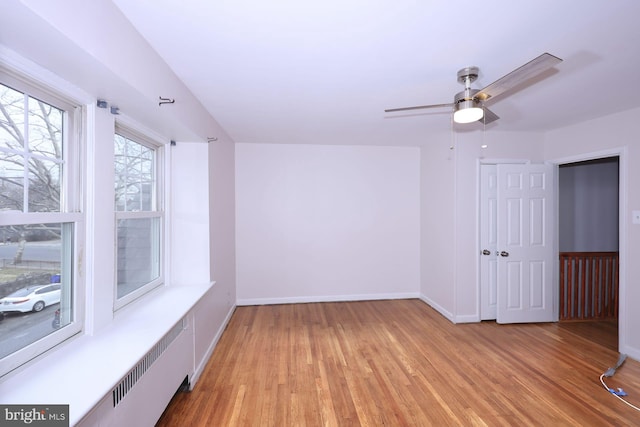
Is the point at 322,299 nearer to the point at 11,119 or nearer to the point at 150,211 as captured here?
the point at 150,211

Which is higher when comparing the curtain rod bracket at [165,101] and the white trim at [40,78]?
the curtain rod bracket at [165,101]

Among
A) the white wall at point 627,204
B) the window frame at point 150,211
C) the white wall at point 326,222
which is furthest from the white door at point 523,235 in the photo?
the window frame at point 150,211

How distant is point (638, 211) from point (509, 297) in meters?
1.55

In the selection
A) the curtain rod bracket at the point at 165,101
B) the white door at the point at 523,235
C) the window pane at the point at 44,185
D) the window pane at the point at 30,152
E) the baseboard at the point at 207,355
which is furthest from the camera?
the white door at the point at 523,235

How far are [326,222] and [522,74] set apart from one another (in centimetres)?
316

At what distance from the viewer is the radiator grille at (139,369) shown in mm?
1413

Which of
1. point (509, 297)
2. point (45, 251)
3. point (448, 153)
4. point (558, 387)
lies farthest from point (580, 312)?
point (45, 251)

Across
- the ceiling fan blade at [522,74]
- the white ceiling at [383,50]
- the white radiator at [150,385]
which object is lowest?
the white radiator at [150,385]

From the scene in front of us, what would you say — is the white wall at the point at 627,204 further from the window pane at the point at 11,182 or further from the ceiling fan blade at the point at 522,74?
the window pane at the point at 11,182

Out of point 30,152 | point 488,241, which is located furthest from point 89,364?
point 488,241

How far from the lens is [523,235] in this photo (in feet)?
11.7

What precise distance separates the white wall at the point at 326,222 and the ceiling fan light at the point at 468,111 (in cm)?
250

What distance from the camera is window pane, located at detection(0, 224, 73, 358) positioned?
121cm

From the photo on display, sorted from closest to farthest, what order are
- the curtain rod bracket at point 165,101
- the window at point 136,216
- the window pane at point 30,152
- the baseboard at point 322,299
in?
1. the window pane at point 30,152
2. the curtain rod bracket at point 165,101
3. the window at point 136,216
4. the baseboard at point 322,299
